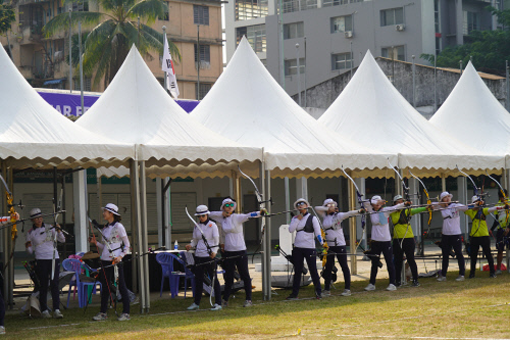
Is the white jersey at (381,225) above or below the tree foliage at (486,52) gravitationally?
below

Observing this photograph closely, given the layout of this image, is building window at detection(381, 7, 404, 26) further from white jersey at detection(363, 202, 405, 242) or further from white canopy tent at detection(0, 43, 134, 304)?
white canopy tent at detection(0, 43, 134, 304)

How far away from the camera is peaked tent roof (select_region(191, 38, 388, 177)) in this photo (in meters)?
13.9

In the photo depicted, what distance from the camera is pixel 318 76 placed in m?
53.5

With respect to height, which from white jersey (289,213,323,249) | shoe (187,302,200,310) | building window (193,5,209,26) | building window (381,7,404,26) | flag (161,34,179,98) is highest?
building window (193,5,209,26)

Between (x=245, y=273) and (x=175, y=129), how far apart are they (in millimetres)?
2578

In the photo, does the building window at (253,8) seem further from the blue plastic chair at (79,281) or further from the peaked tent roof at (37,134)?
the peaked tent roof at (37,134)

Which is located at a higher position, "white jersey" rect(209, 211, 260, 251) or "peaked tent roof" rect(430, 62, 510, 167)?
"peaked tent roof" rect(430, 62, 510, 167)

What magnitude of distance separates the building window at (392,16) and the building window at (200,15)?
464 inches

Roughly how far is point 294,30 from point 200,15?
685cm

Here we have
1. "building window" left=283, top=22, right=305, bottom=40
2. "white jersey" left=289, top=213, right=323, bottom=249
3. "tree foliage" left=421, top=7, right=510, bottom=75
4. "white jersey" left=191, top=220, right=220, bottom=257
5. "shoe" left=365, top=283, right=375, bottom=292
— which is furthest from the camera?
"building window" left=283, top=22, right=305, bottom=40

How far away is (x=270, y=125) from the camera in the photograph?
14492 mm

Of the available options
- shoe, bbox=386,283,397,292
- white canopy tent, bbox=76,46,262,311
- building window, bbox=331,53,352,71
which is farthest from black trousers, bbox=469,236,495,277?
building window, bbox=331,53,352,71

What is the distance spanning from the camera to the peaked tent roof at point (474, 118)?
1809 cm

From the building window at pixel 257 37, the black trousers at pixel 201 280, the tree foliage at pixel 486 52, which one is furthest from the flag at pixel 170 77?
the building window at pixel 257 37
